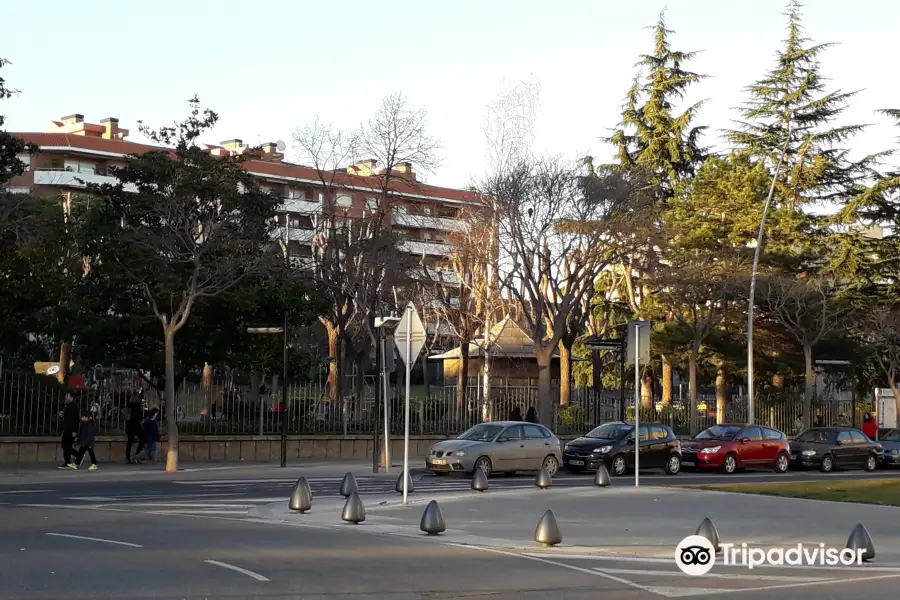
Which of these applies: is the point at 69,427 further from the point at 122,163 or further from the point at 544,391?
the point at 122,163

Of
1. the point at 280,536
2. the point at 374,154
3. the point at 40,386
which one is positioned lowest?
the point at 280,536

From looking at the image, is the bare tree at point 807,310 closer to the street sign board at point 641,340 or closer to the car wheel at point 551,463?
the car wheel at point 551,463

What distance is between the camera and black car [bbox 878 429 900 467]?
39312 millimetres

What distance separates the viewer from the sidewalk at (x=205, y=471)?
26.7 metres

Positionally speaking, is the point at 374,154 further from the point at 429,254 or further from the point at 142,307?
the point at 429,254

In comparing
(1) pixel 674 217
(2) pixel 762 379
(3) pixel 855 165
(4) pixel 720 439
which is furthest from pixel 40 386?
(3) pixel 855 165

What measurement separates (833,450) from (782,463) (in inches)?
101

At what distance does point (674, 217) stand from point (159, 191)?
2575 centimetres

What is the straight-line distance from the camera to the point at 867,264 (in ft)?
174

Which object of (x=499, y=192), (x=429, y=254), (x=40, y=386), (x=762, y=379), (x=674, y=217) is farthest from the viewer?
(x=429, y=254)

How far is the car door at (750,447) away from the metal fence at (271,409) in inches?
337

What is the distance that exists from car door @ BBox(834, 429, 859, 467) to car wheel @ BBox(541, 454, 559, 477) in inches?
471

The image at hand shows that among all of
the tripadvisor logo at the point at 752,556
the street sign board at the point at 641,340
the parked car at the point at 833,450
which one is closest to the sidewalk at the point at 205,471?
the street sign board at the point at 641,340

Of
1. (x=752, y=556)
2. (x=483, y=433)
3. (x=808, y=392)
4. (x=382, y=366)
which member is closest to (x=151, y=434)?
(x=382, y=366)
